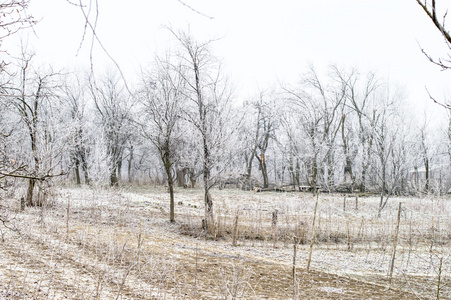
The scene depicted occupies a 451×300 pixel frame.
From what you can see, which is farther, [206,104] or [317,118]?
[317,118]

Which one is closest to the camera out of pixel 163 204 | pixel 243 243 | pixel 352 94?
pixel 243 243

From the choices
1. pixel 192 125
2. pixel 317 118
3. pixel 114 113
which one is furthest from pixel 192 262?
pixel 114 113

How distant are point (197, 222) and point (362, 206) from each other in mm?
11455

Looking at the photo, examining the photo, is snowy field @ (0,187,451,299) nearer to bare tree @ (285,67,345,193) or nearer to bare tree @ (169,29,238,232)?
bare tree @ (169,29,238,232)

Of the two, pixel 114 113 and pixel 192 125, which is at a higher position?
pixel 114 113

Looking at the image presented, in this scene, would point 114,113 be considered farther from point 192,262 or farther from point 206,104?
point 192,262

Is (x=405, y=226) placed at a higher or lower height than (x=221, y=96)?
lower

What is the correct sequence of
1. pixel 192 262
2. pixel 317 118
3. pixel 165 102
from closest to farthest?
pixel 192 262, pixel 165 102, pixel 317 118

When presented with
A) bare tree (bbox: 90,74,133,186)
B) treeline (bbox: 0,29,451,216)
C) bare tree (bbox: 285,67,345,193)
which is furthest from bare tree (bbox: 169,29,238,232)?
bare tree (bbox: 90,74,133,186)

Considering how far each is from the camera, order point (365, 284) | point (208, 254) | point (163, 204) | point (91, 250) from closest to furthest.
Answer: point (365, 284)
point (91, 250)
point (208, 254)
point (163, 204)

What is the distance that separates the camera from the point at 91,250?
7992 millimetres

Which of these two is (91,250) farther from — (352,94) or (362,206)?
(352,94)

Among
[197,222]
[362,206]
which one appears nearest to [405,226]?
[362,206]

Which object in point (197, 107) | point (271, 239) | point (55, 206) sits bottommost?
point (271, 239)
